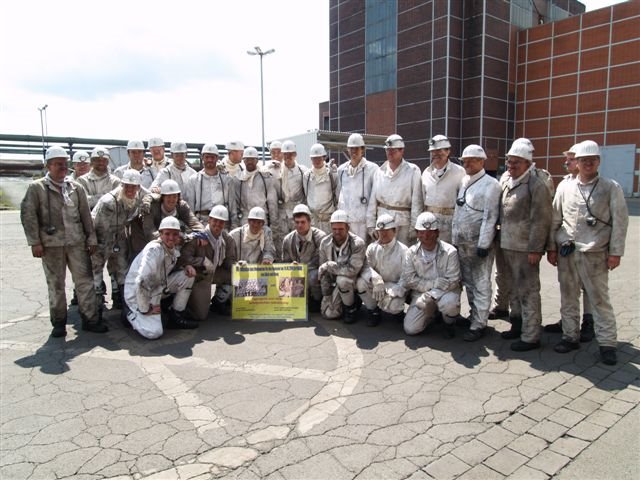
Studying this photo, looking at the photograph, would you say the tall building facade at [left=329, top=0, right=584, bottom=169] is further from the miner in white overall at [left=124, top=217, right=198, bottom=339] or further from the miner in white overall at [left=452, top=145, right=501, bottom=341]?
the miner in white overall at [left=124, top=217, right=198, bottom=339]

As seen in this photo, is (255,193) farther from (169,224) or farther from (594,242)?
(594,242)

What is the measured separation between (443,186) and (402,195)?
24.4 inches

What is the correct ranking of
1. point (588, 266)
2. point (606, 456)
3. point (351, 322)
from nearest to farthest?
point (606, 456) < point (588, 266) < point (351, 322)

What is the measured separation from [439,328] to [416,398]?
197 cm

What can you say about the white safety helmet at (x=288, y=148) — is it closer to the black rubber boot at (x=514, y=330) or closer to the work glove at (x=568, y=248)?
the black rubber boot at (x=514, y=330)

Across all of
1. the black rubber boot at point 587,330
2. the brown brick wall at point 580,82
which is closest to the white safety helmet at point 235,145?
the black rubber boot at point 587,330

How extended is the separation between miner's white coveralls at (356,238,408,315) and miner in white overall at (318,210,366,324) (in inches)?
5.2

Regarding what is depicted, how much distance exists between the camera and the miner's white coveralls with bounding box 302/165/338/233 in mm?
7285

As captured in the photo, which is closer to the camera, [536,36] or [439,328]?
[439,328]

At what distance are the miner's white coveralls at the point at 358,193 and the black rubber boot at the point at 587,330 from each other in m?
3.02

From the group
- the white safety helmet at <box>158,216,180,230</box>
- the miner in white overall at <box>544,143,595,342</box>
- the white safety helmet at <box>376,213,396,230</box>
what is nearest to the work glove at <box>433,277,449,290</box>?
the white safety helmet at <box>376,213,396,230</box>

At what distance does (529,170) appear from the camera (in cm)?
496

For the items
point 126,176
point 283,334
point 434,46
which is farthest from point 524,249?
point 434,46

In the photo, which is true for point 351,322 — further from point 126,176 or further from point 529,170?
point 126,176
